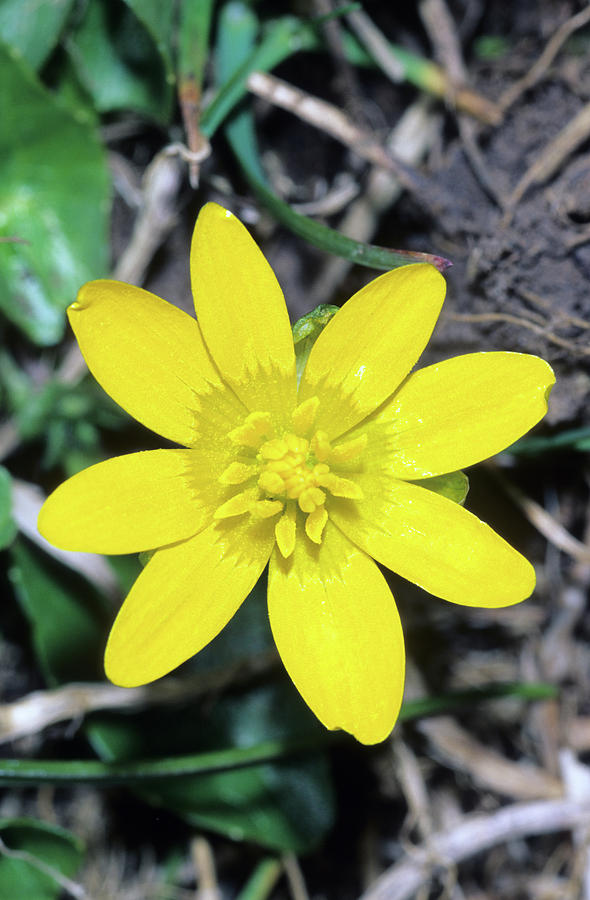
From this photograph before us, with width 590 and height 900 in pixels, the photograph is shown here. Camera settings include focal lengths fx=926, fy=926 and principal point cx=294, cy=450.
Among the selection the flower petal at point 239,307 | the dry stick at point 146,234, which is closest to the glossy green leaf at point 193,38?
the dry stick at point 146,234

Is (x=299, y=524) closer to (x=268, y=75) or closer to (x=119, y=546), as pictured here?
(x=119, y=546)

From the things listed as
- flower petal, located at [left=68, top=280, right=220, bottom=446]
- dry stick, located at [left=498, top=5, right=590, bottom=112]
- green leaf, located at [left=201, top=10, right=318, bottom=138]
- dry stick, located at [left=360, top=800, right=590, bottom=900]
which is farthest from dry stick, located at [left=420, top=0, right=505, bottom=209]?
dry stick, located at [left=360, top=800, right=590, bottom=900]

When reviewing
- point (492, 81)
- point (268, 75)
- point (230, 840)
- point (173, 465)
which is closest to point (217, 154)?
point (268, 75)

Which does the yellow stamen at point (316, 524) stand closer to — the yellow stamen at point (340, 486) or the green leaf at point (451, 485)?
the yellow stamen at point (340, 486)

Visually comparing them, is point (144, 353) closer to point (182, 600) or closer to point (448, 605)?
point (182, 600)

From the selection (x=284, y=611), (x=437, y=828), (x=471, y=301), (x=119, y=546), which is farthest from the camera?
(x=437, y=828)
